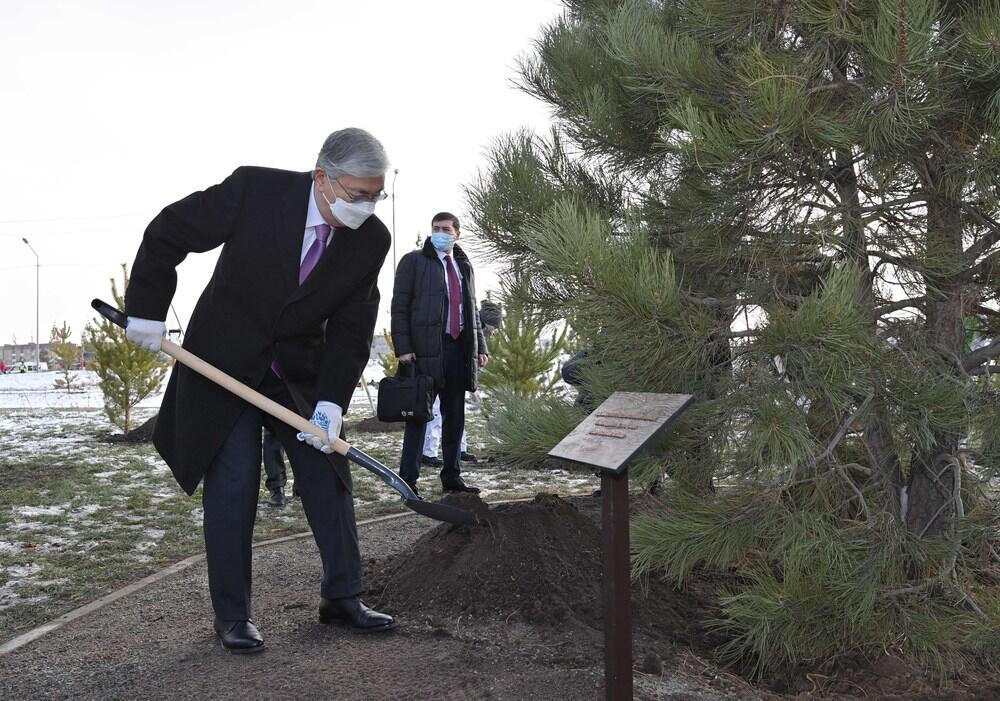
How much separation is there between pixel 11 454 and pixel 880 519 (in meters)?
8.02

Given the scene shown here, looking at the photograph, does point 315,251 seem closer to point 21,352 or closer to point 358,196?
point 358,196

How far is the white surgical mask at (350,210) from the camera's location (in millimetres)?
2855

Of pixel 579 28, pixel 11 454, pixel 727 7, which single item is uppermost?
pixel 579 28

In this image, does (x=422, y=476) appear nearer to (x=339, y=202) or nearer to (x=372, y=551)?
(x=372, y=551)

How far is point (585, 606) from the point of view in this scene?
324cm

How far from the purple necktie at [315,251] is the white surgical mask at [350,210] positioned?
115 mm

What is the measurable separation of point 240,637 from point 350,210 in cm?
134

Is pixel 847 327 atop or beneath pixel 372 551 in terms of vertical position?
atop

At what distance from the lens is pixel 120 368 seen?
10406 millimetres

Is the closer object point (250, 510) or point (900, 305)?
point (250, 510)

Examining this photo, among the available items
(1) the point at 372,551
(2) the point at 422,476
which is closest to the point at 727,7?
(1) the point at 372,551

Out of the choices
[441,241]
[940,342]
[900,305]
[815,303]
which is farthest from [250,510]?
[441,241]

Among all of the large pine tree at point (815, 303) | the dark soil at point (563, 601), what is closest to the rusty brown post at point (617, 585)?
the dark soil at point (563, 601)

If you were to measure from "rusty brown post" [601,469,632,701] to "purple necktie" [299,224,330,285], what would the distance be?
4.06ft
